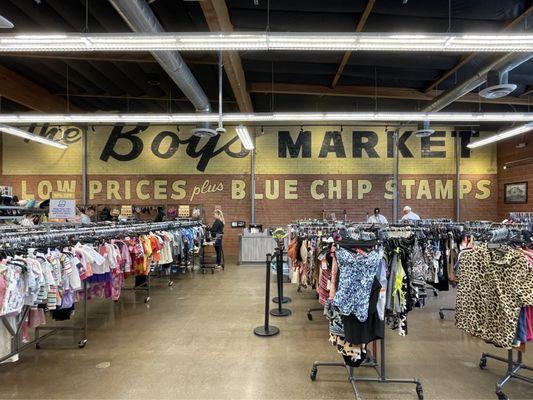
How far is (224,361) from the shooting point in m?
3.31

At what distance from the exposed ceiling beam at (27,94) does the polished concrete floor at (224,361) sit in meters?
6.03

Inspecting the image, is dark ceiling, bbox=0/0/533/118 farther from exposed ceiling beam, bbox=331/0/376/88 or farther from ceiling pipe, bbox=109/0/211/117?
ceiling pipe, bbox=109/0/211/117

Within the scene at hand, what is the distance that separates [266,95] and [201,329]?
6.81m

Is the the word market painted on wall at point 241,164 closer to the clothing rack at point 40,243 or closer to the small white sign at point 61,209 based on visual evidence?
the clothing rack at point 40,243

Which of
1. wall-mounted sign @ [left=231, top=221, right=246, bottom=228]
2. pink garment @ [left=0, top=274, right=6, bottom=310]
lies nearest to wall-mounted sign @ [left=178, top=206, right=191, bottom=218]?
wall-mounted sign @ [left=231, top=221, right=246, bottom=228]

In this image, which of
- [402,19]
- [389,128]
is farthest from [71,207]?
[389,128]

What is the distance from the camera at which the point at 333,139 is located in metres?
10.4

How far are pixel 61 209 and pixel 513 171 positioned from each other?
12075 mm

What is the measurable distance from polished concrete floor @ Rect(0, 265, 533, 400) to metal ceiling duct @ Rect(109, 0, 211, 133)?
4.09 m

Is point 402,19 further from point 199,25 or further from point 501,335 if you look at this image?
point 501,335

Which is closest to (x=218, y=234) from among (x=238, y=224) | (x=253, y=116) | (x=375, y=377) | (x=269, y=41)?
(x=238, y=224)

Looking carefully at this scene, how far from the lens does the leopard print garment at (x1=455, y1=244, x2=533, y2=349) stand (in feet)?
7.86

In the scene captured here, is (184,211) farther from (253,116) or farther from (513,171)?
(513,171)

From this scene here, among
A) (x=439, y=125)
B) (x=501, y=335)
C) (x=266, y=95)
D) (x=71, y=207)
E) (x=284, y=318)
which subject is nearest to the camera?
(x=501, y=335)
